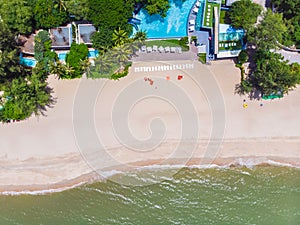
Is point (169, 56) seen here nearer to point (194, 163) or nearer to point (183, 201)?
point (194, 163)

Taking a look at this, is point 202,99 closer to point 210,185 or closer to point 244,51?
point 244,51

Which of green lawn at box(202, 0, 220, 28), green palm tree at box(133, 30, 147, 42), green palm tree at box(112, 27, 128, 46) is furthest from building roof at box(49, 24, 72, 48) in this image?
green lawn at box(202, 0, 220, 28)

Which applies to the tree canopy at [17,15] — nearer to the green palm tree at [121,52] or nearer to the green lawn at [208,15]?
the green palm tree at [121,52]

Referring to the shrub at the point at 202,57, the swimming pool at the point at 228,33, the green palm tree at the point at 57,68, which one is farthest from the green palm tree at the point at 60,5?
the swimming pool at the point at 228,33

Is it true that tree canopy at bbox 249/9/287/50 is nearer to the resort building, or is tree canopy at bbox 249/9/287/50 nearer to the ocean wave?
the resort building

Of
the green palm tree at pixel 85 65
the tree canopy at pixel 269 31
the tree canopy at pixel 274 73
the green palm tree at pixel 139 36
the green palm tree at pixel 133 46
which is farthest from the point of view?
the green palm tree at pixel 139 36

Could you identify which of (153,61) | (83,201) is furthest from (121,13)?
(83,201)
